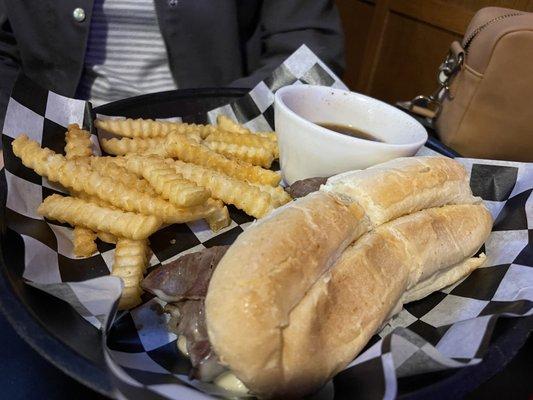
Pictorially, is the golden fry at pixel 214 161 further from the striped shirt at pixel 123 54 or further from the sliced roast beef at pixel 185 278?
the striped shirt at pixel 123 54

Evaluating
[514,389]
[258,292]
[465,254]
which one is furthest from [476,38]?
[258,292]

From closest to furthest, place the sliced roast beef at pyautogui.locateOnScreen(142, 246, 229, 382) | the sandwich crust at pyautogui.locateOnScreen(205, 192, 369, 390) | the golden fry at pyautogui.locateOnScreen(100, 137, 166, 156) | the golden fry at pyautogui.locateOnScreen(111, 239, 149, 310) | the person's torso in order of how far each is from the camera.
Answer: the sandwich crust at pyautogui.locateOnScreen(205, 192, 369, 390) < the sliced roast beef at pyautogui.locateOnScreen(142, 246, 229, 382) < the golden fry at pyautogui.locateOnScreen(111, 239, 149, 310) < the golden fry at pyautogui.locateOnScreen(100, 137, 166, 156) < the person's torso

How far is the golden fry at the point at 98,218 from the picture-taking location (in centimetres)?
109

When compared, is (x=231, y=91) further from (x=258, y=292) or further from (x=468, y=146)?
(x=258, y=292)

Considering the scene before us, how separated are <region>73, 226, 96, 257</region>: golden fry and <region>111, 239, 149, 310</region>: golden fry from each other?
0.36 ft

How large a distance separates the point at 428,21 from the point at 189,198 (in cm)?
296

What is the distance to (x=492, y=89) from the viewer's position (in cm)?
162

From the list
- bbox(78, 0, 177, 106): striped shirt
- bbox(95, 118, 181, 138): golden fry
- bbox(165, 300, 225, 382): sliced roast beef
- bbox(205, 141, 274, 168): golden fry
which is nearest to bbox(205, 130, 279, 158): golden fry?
bbox(205, 141, 274, 168): golden fry

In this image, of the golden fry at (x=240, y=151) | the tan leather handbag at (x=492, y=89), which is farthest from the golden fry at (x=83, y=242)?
the tan leather handbag at (x=492, y=89)

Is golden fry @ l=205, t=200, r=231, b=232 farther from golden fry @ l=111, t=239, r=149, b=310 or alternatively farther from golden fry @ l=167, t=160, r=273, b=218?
golden fry @ l=111, t=239, r=149, b=310

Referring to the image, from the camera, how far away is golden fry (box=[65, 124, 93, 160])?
1.27 m

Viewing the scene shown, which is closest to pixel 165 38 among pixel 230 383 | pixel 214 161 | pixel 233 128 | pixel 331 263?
pixel 233 128

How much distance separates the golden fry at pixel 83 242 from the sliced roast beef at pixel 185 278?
0.24 metres

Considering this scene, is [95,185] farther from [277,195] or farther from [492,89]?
[492,89]
